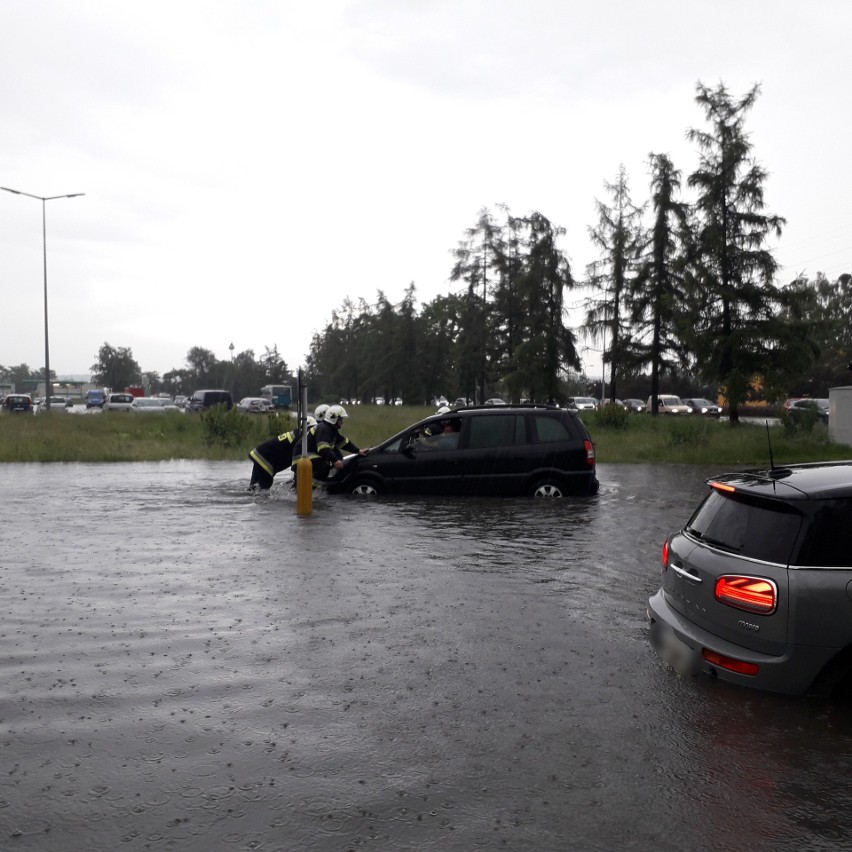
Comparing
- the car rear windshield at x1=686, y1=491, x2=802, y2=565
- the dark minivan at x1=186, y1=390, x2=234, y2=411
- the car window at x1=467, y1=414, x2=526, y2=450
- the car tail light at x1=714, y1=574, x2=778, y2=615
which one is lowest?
the car tail light at x1=714, y1=574, x2=778, y2=615

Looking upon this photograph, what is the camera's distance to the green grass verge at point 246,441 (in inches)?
1008

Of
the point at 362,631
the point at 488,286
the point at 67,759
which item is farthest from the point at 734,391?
the point at 67,759

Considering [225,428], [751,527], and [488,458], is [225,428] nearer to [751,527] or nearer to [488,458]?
[488,458]

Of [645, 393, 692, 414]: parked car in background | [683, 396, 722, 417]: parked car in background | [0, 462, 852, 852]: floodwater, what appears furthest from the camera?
[683, 396, 722, 417]: parked car in background

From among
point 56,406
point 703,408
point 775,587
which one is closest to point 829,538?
point 775,587

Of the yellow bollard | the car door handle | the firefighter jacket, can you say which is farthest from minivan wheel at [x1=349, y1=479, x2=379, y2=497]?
the car door handle

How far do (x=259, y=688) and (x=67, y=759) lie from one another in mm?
1355

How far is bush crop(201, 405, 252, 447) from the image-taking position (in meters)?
29.2

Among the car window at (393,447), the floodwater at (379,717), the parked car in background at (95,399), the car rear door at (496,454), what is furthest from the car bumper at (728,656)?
the parked car in background at (95,399)

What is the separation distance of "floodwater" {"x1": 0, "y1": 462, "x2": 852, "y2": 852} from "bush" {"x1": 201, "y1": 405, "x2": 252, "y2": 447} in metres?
18.6

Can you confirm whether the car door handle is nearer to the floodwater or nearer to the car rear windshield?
the car rear windshield

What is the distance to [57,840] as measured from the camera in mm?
3852

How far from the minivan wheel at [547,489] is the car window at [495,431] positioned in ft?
2.48

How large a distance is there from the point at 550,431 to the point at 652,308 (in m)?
34.2
